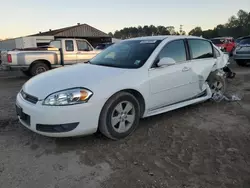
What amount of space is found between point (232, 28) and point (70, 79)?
6836 cm

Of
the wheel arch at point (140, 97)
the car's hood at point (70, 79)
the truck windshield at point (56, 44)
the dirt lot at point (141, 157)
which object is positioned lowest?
the dirt lot at point (141, 157)

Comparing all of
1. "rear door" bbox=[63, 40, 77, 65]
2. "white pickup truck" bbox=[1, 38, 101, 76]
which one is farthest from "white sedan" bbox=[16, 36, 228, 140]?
"rear door" bbox=[63, 40, 77, 65]

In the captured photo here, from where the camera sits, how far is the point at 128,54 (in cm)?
450

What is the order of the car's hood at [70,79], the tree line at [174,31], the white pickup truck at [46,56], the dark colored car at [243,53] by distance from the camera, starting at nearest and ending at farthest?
the car's hood at [70,79] < the white pickup truck at [46,56] < the dark colored car at [243,53] < the tree line at [174,31]

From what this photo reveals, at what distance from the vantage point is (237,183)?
276cm

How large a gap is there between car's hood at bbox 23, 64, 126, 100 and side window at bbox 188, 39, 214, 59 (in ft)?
5.91

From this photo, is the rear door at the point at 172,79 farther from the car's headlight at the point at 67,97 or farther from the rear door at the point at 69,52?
the rear door at the point at 69,52

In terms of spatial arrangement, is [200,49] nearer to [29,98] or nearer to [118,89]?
[118,89]

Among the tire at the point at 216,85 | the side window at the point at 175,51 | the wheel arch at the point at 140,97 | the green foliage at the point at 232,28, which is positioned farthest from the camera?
the green foliage at the point at 232,28

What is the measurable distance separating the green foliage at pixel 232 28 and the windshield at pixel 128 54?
207 feet

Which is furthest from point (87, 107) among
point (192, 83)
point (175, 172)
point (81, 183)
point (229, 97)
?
point (229, 97)

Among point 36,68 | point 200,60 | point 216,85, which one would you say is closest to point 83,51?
point 36,68

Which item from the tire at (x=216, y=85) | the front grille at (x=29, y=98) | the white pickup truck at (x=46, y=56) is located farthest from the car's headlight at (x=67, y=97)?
the white pickup truck at (x=46, y=56)

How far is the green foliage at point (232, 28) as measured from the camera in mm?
62281
